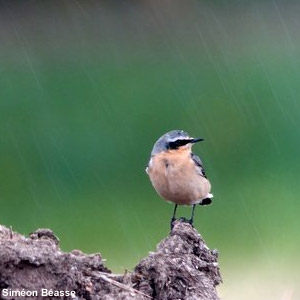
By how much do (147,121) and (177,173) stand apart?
6362mm

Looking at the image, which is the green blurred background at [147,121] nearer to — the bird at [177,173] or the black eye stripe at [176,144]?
the bird at [177,173]

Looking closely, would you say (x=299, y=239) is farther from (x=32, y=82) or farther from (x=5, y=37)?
(x=5, y=37)

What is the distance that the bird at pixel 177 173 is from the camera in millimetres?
7824

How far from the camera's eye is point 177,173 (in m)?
7.88

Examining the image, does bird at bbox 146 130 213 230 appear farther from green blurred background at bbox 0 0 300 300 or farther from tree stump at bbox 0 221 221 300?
tree stump at bbox 0 221 221 300

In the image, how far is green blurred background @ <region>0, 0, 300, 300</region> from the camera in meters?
11.0

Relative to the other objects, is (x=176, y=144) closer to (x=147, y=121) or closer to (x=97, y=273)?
(x=97, y=273)

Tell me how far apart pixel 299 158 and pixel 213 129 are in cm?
156

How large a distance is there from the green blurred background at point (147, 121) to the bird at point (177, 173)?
1.10 m

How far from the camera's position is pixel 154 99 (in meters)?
15.5

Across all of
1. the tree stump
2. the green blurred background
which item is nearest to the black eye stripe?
the green blurred background

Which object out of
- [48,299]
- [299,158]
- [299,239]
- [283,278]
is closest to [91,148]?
[299,158]

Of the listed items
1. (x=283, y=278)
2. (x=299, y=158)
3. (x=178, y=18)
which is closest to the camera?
(x=283, y=278)

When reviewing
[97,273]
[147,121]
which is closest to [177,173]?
[97,273]
